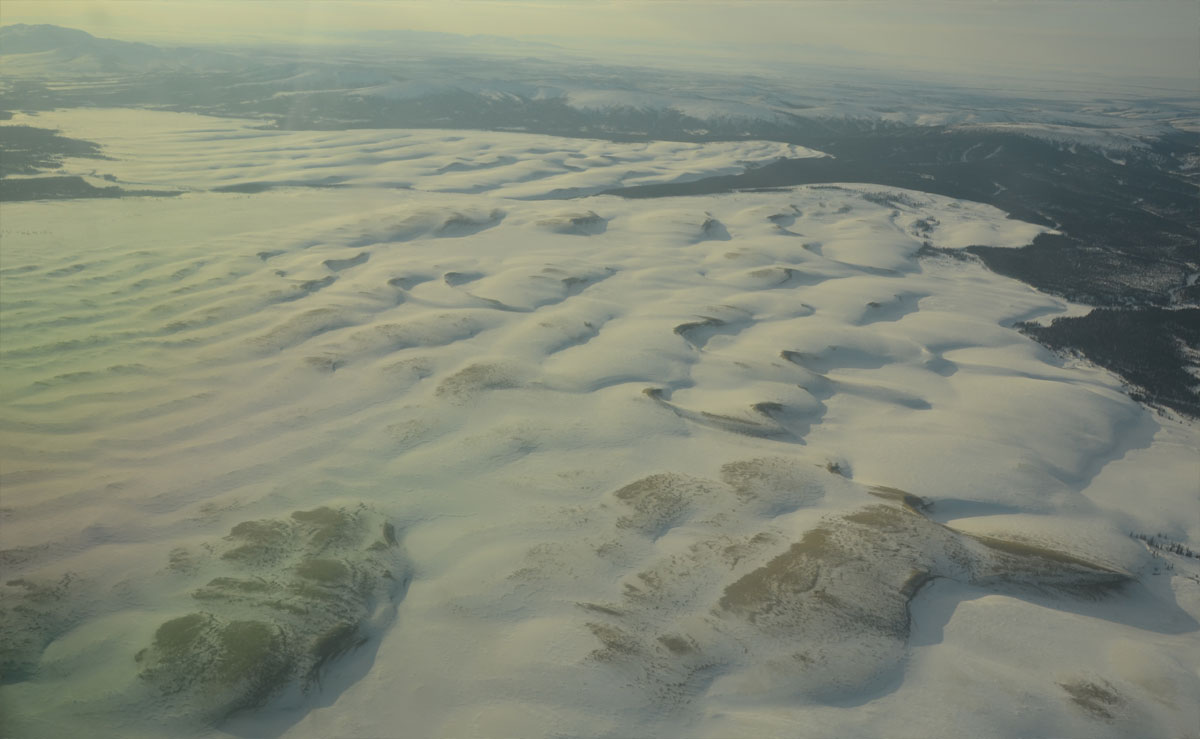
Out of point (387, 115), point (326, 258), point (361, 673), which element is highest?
point (387, 115)

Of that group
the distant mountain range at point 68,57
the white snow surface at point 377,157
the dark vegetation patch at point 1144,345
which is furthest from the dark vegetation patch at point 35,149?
the dark vegetation patch at point 1144,345

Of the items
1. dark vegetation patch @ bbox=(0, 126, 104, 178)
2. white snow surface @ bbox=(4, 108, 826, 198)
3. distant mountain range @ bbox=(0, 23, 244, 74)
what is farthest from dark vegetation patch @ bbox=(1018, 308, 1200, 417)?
distant mountain range @ bbox=(0, 23, 244, 74)

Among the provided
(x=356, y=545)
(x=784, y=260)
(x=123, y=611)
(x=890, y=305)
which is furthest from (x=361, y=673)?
(x=784, y=260)

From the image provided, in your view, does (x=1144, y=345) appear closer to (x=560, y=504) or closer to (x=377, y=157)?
(x=560, y=504)

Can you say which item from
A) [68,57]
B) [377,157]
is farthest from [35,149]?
[68,57]

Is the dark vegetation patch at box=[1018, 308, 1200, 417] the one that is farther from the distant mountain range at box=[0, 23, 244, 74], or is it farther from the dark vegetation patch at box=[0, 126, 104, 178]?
the distant mountain range at box=[0, 23, 244, 74]

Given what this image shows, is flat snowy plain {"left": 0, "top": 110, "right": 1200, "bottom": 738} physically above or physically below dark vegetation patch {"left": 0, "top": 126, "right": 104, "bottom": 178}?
below

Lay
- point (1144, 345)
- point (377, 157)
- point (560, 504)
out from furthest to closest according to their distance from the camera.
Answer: point (377, 157) < point (1144, 345) < point (560, 504)

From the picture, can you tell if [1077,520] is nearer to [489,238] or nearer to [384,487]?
[384,487]

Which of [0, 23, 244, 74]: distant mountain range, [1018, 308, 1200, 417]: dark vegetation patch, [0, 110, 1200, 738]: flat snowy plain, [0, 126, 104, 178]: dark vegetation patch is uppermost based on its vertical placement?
[0, 23, 244, 74]: distant mountain range
